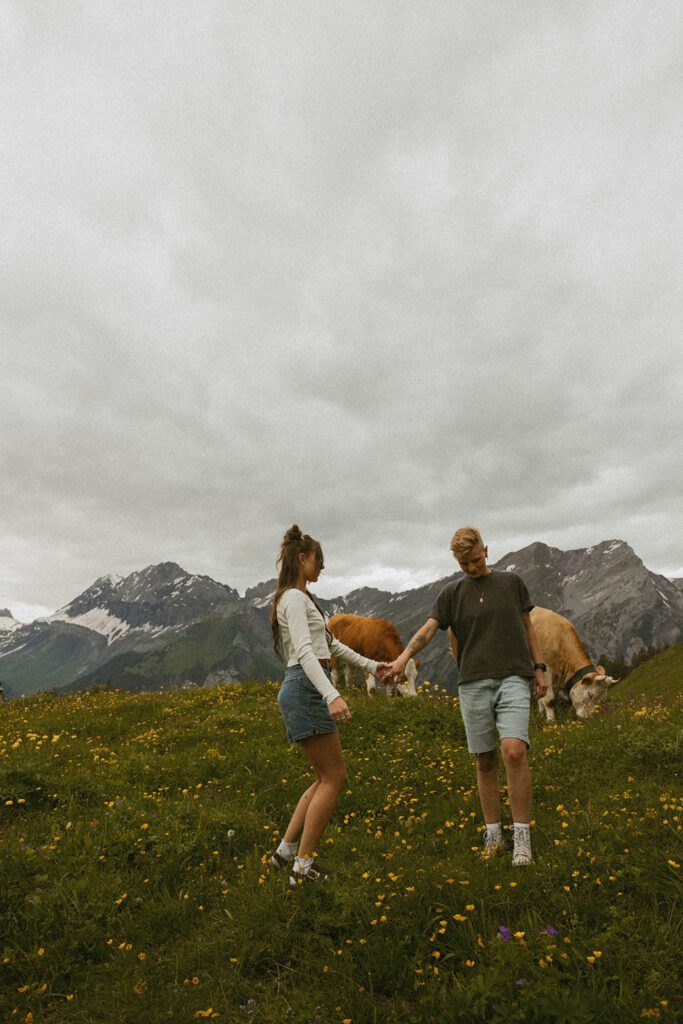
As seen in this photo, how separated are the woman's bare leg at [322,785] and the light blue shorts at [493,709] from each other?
4.98ft

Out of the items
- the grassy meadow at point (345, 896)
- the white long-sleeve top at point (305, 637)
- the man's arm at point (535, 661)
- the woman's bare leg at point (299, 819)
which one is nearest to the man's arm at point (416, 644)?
the white long-sleeve top at point (305, 637)

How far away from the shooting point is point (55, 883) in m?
5.69

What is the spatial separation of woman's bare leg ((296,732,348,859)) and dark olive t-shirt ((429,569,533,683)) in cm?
169

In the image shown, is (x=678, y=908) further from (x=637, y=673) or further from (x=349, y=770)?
(x=637, y=673)

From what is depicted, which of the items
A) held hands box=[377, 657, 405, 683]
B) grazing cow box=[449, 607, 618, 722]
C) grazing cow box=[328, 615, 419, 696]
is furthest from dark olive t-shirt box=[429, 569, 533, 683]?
grazing cow box=[328, 615, 419, 696]

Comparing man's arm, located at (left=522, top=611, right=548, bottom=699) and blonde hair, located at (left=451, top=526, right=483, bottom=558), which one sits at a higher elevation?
blonde hair, located at (left=451, top=526, right=483, bottom=558)

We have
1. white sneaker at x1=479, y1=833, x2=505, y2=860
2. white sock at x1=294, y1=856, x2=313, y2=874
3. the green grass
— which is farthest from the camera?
the green grass

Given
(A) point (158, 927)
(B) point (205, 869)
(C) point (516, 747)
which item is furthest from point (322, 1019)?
(C) point (516, 747)

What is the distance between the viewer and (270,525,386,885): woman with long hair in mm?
5691

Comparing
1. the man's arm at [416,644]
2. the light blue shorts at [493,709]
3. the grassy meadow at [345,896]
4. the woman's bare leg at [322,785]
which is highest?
the man's arm at [416,644]

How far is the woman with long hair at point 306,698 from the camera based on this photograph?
5691mm

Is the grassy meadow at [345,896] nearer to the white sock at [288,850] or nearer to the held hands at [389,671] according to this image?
the white sock at [288,850]

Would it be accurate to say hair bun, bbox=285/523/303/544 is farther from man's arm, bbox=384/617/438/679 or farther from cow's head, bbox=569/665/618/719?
cow's head, bbox=569/665/618/719

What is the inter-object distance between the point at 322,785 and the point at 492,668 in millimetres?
2217
